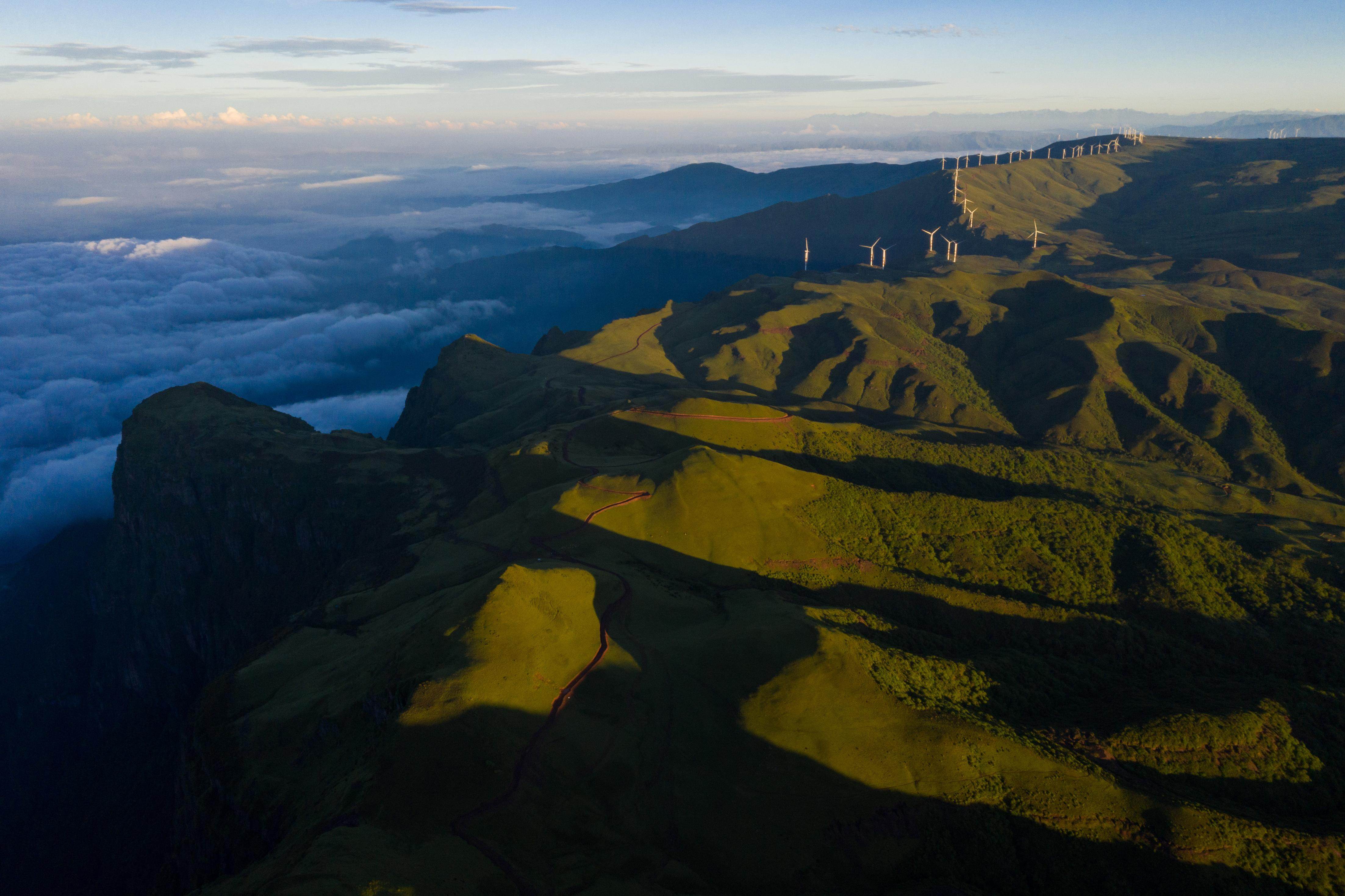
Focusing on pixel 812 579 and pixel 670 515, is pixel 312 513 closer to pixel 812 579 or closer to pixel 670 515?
pixel 670 515

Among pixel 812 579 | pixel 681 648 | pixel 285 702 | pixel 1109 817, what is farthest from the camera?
pixel 812 579

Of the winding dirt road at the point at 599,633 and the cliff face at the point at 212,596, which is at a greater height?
the winding dirt road at the point at 599,633

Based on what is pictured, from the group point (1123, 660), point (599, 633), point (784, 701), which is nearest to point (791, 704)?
point (784, 701)

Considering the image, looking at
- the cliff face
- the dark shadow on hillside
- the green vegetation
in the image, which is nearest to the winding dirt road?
the green vegetation

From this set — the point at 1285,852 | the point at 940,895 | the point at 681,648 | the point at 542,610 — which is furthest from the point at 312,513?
the point at 1285,852

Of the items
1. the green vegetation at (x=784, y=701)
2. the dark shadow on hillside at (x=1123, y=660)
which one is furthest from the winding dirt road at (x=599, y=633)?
the dark shadow on hillside at (x=1123, y=660)

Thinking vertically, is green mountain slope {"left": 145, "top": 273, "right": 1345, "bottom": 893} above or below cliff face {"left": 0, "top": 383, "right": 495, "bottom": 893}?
above

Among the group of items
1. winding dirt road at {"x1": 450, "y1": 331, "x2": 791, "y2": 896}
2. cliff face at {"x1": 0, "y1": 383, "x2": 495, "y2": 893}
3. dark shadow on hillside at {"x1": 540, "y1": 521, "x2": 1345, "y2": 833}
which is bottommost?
cliff face at {"x1": 0, "y1": 383, "x2": 495, "y2": 893}

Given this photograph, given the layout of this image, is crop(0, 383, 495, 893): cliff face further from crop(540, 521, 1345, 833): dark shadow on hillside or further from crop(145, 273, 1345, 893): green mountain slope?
crop(540, 521, 1345, 833): dark shadow on hillside

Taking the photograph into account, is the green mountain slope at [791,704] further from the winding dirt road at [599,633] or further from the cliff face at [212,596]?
the cliff face at [212,596]

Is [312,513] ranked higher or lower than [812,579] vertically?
lower

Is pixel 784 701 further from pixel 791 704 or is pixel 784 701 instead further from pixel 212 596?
pixel 212 596
